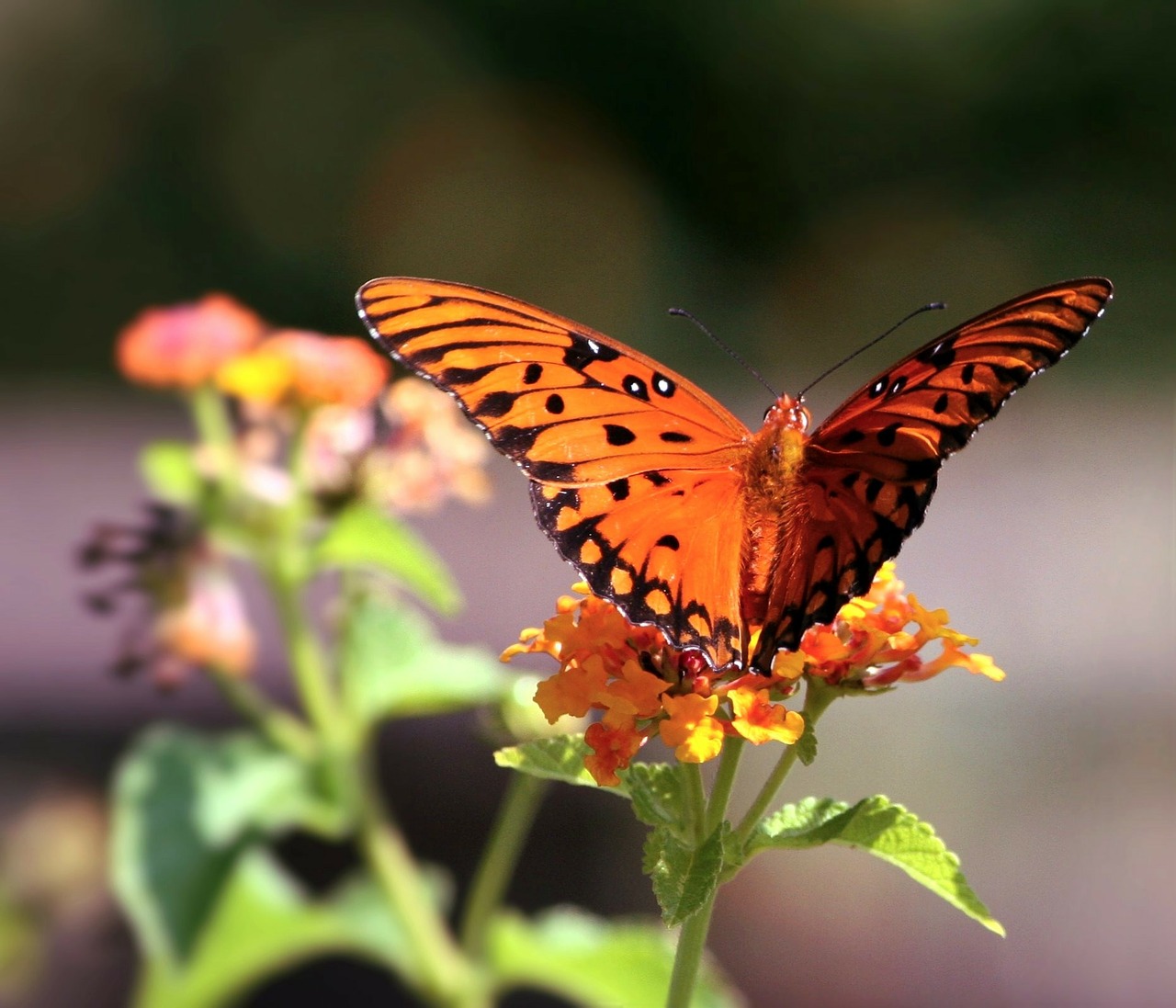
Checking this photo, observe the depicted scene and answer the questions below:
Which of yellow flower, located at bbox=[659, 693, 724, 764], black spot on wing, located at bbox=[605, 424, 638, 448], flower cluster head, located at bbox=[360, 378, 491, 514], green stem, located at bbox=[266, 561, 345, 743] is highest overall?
flower cluster head, located at bbox=[360, 378, 491, 514]

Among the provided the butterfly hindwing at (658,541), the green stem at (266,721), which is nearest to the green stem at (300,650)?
the green stem at (266,721)

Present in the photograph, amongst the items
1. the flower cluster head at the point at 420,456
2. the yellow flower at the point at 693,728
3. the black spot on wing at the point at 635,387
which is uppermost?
the flower cluster head at the point at 420,456

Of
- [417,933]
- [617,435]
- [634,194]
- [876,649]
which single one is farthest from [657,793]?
[634,194]

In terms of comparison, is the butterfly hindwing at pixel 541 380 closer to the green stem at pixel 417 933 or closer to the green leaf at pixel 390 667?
the green leaf at pixel 390 667

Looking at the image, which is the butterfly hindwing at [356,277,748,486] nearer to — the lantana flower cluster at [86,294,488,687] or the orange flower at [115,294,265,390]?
the lantana flower cluster at [86,294,488,687]

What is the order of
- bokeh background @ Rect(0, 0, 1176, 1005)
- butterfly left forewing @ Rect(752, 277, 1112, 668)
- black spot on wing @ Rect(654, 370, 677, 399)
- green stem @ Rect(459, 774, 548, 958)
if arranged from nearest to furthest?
butterfly left forewing @ Rect(752, 277, 1112, 668)
black spot on wing @ Rect(654, 370, 677, 399)
green stem @ Rect(459, 774, 548, 958)
bokeh background @ Rect(0, 0, 1176, 1005)

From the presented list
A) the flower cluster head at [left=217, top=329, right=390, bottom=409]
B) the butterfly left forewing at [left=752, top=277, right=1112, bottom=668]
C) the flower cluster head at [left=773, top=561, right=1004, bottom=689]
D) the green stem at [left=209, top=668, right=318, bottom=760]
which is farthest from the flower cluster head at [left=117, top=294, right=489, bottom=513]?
the flower cluster head at [left=773, top=561, right=1004, bottom=689]
